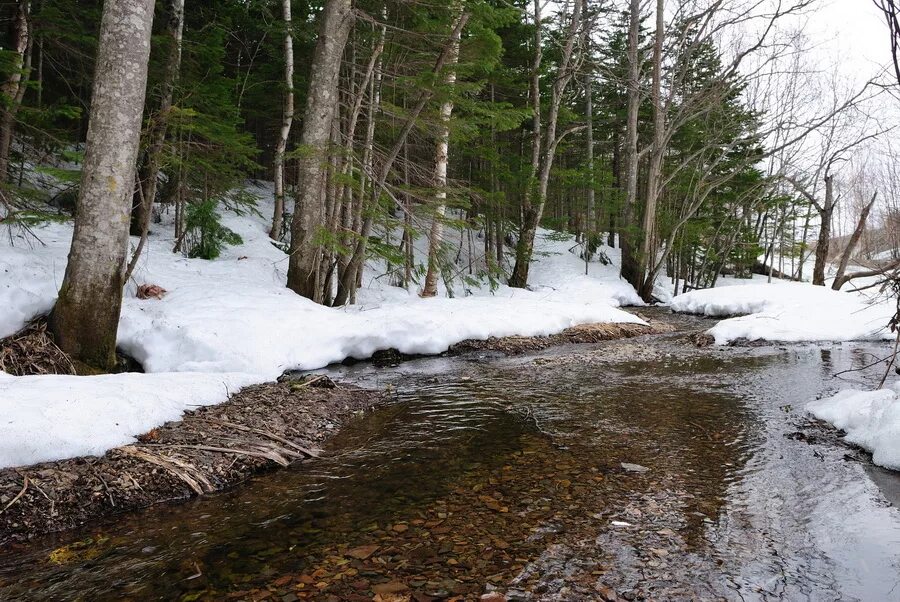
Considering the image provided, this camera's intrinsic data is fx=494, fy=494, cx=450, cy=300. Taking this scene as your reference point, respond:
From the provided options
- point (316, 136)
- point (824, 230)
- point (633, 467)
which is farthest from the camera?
point (824, 230)

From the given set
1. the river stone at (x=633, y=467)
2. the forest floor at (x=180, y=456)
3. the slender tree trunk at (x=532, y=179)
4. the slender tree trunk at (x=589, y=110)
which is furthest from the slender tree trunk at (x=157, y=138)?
the slender tree trunk at (x=589, y=110)

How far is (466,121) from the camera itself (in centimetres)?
954

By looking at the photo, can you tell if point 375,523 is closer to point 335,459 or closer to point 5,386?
point 335,459

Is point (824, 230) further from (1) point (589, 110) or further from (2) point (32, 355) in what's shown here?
(2) point (32, 355)

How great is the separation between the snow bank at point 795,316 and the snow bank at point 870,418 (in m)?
3.82

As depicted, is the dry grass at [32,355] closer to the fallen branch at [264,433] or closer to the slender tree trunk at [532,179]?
the fallen branch at [264,433]

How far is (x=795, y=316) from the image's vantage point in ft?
37.7

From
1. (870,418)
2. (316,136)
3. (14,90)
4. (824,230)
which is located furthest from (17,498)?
(824,230)

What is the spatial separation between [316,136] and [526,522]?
8.23 m

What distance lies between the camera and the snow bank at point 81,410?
3.30 m

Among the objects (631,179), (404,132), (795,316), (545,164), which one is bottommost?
(795,316)

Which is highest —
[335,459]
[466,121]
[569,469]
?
[466,121]

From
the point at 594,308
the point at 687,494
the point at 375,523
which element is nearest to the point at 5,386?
the point at 375,523

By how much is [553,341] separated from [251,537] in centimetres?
804
